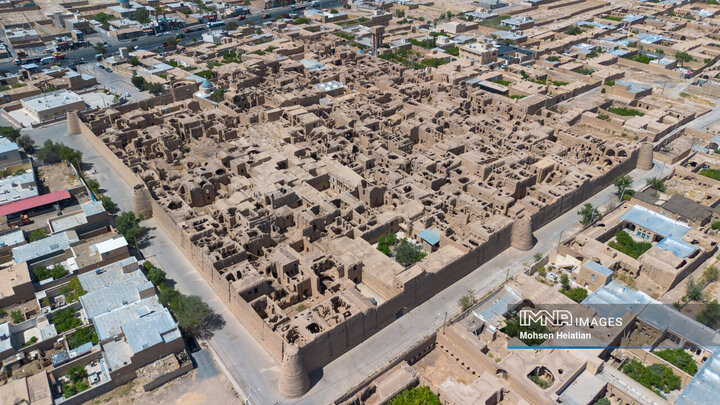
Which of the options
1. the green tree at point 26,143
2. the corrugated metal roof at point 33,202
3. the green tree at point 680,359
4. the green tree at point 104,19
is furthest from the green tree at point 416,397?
the green tree at point 104,19

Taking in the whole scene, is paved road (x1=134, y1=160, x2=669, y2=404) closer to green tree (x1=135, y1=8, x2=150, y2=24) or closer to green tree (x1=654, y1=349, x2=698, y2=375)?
green tree (x1=654, y1=349, x2=698, y2=375)

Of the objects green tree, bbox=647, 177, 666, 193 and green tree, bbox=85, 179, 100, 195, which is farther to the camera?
green tree, bbox=85, 179, 100, 195

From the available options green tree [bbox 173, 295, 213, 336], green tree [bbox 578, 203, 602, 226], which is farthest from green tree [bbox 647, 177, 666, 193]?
green tree [bbox 173, 295, 213, 336]

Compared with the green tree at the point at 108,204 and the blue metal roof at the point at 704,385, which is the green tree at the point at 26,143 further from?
the blue metal roof at the point at 704,385

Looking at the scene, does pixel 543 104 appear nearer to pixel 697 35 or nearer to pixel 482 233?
pixel 482 233

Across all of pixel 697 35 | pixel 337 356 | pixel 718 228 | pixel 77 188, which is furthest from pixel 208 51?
pixel 697 35
